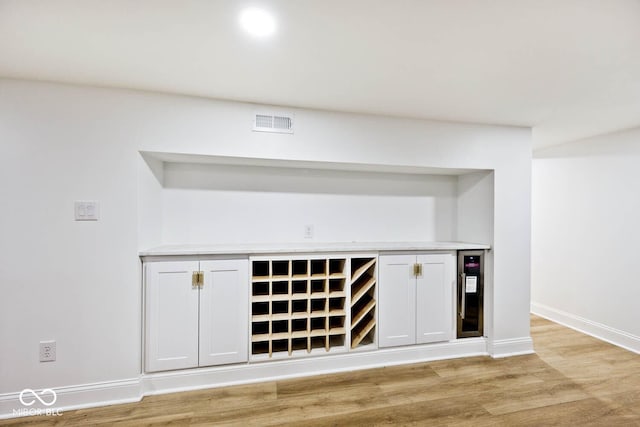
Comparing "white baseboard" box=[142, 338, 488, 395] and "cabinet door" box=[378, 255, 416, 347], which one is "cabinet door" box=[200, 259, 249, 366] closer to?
"white baseboard" box=[142, 338, 488, 395]

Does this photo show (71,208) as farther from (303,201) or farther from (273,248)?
(303,201)

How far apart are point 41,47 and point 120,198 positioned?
3.16ft

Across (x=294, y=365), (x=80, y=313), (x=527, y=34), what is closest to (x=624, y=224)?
(x=527, y=34)

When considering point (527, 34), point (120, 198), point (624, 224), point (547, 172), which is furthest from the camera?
point (547, 172)

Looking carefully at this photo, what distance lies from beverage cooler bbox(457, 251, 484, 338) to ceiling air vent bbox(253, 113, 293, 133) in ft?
6.56

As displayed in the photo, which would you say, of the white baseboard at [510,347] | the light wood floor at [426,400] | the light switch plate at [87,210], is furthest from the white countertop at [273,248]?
the light wood floor at [426,400]

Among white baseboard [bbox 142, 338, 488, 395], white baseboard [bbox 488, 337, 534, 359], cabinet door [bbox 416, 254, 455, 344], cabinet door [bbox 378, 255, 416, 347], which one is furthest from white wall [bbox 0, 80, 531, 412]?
white baseboard [bbox 488, 337, 534, 359]

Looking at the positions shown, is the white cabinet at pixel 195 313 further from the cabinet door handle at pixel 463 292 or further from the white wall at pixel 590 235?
the white wall at pixel 590 235

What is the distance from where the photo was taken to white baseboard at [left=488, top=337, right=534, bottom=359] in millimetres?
2900

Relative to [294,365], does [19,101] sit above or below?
above

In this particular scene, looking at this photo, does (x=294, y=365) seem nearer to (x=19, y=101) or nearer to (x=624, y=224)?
(x=19, y=101)

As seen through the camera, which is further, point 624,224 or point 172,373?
point 624,224

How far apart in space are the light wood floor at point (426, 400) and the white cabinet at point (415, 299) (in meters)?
0.27

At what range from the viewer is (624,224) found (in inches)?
124
